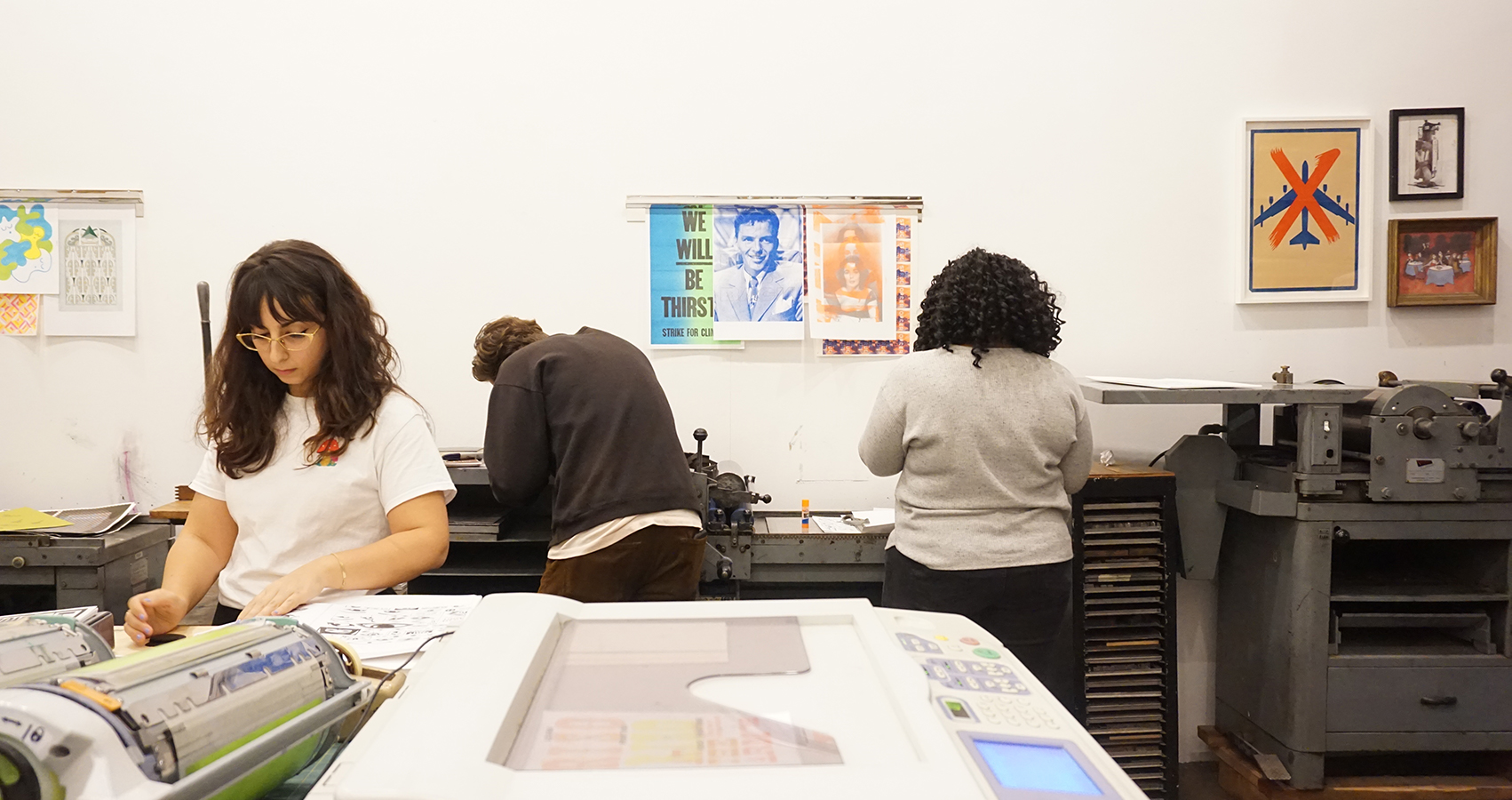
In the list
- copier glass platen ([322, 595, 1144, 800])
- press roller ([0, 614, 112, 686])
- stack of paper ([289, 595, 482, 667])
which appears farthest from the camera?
stack of paper ([289, 595, 482, 667])

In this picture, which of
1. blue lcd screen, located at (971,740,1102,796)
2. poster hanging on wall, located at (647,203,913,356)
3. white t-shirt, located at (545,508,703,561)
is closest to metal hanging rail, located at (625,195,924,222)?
poster hanging on wall, located at (647,203,913,356)

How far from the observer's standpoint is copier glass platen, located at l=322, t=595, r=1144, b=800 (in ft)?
2.04

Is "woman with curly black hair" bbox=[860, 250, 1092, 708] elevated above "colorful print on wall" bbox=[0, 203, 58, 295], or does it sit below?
below

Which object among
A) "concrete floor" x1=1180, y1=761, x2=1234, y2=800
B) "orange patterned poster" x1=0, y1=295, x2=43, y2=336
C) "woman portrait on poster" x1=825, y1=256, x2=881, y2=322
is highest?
"woman portrait on poster" x1=825, y1=256, x2=881, y2=322

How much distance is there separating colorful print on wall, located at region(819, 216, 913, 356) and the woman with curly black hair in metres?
0.85

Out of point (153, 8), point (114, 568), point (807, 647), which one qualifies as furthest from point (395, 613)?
point (153, 8)

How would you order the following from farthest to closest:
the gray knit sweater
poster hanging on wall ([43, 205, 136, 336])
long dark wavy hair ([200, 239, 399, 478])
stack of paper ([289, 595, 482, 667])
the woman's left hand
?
poster hanging on wall ([43, 205, 136, 336])
the gray knit sweater
long dark wavy hair ([200, 239, 399, 478])
the woman's left hand
stack of paper ([289, 595, 482, 667])

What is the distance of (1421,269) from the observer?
282 cm

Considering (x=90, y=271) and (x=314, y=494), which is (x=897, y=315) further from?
(x=90, y=271)

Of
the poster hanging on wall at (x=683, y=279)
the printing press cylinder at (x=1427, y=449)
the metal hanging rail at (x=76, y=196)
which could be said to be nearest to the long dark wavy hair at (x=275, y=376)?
the poster hanging on wall at (x=683, y=279)

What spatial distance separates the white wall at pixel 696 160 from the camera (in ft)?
8.99

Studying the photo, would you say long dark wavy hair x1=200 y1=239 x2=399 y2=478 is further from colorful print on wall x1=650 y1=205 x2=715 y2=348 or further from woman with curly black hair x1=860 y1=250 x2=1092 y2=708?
colorful print on wall x1=650 y1=205 x2=715 y2=348

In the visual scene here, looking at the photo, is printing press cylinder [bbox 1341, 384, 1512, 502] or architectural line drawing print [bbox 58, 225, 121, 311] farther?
architectural line drawing print [bbox 58, 225, 121, 311]

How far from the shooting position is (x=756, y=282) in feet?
9.20
